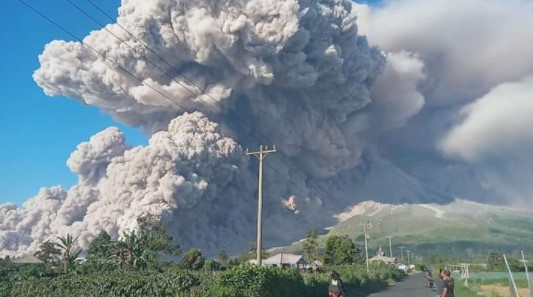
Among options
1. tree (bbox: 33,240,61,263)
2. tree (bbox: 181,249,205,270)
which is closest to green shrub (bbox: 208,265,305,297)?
tree (bbox: 181,249,205,270)

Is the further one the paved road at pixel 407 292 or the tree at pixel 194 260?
the tree at pixel 194 260

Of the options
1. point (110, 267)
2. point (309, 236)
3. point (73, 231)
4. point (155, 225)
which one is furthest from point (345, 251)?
point (73, 231)

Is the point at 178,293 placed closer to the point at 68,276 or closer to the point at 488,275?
the point at 68,276

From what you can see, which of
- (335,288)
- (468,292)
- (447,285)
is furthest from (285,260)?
(447,285)

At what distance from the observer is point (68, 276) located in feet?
88.1

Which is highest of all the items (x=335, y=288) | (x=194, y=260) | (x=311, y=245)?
(x=311, y=245)

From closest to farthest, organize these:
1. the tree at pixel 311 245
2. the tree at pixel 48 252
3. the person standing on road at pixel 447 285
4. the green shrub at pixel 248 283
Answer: the person standing on road at pixel 447 285 < the green shrub at pixel 248 283 < the tree at pixel 48 252 < the tree at pixel 311 245

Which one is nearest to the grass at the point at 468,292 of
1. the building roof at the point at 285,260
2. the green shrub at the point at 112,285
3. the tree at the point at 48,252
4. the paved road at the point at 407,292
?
the paved road at the point at 407,292

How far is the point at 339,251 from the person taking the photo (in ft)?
261

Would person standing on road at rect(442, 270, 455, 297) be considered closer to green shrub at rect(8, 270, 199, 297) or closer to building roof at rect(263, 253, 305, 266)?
green shrub at rect(8, 270, 199, 297)

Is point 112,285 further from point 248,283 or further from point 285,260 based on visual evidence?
point 285,260

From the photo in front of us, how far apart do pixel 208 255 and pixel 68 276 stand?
73563 mm

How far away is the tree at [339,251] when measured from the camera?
78438mm

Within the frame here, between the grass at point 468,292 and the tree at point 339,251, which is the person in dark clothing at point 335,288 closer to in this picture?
the grass at point 468,292
